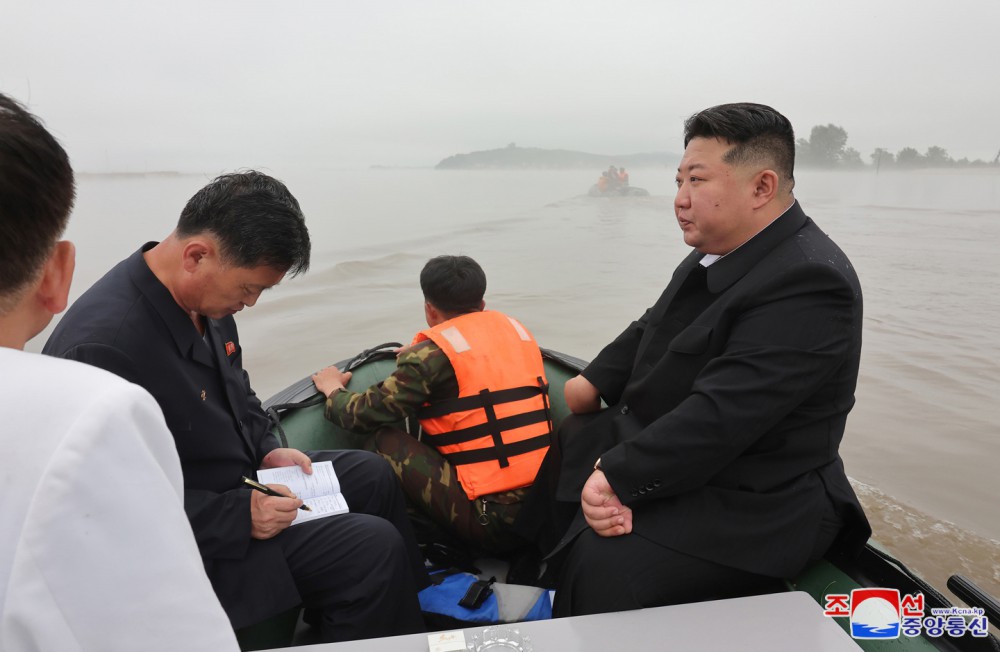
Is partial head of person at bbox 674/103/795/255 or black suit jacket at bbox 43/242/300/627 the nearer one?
black suit jacket at bbox 43/242/300/627

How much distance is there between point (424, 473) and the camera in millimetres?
1808

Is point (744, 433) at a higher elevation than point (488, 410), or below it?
higher

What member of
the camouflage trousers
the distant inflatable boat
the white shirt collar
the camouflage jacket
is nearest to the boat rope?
the camouflage jacket

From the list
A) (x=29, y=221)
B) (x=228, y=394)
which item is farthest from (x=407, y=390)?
(x=29, y=221)

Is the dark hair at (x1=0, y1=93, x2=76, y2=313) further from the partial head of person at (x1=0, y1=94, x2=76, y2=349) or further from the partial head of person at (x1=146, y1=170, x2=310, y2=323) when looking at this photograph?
the partial head of person at (x1=146, y1=170, x2=310, y2=323)

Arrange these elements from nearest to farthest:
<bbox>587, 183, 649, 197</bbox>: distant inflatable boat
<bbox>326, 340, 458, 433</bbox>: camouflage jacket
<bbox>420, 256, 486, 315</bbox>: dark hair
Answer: <bbox>326, 340, 458, 433</bbox>: camouflage jacket → <bbox>420, 256, 486, 315</bbox>: dark hair → <bbox>587, 183, 649, 197</bbox>: distant inflatable boat

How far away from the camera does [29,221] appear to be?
0.47 m

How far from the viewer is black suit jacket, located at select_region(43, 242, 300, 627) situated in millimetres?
1171

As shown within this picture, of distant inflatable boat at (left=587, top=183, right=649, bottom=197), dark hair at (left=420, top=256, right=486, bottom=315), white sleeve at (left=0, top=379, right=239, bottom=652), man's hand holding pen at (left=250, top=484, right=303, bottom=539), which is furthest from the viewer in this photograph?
distant inflatable boat at (left=587, top=183, right=649, bottom=197)

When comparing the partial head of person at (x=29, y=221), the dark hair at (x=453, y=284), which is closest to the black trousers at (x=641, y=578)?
the dark hair at (x=453, y=284)

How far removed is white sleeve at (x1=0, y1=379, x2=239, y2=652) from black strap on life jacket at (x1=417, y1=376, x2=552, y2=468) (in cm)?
130

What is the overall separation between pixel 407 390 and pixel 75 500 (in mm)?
1364

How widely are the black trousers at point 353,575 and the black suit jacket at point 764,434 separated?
505mm

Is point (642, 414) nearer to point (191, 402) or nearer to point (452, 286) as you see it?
point (452, 286)
